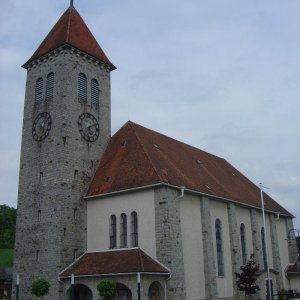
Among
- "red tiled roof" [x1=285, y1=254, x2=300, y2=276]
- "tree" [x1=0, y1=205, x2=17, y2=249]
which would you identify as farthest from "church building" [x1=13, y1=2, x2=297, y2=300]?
"tree" [x1=0, y1=205, x2=17, y2=249]

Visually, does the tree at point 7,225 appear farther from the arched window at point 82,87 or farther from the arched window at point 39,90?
the arched window at point 82,87

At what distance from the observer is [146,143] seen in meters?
33.7

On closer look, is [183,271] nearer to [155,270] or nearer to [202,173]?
[155,270]

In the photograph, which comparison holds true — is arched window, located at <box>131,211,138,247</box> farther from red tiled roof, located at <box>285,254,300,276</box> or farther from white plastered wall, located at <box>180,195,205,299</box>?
red tiled roof, located at <box>285,254,300,276</box>

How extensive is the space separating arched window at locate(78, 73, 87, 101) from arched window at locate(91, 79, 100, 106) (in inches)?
33.8

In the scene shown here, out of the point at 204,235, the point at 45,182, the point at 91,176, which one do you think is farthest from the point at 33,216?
the point at 204,235

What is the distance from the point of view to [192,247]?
97.1ft

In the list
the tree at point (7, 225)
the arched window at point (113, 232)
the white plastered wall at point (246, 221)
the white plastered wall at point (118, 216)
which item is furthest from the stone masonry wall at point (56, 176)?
the tree at point (7, 225)

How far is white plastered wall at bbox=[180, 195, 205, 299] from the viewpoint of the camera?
28.6 m

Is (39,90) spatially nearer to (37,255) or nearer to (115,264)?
(37,255)

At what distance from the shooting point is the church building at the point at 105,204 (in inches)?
1087

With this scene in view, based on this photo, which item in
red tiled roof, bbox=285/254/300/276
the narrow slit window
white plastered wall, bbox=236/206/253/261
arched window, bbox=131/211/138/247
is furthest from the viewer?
red tiled roof, bbox=285/254/300/276

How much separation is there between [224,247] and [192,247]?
4722 millimetres

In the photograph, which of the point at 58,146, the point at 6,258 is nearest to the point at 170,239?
the point at 58,146
